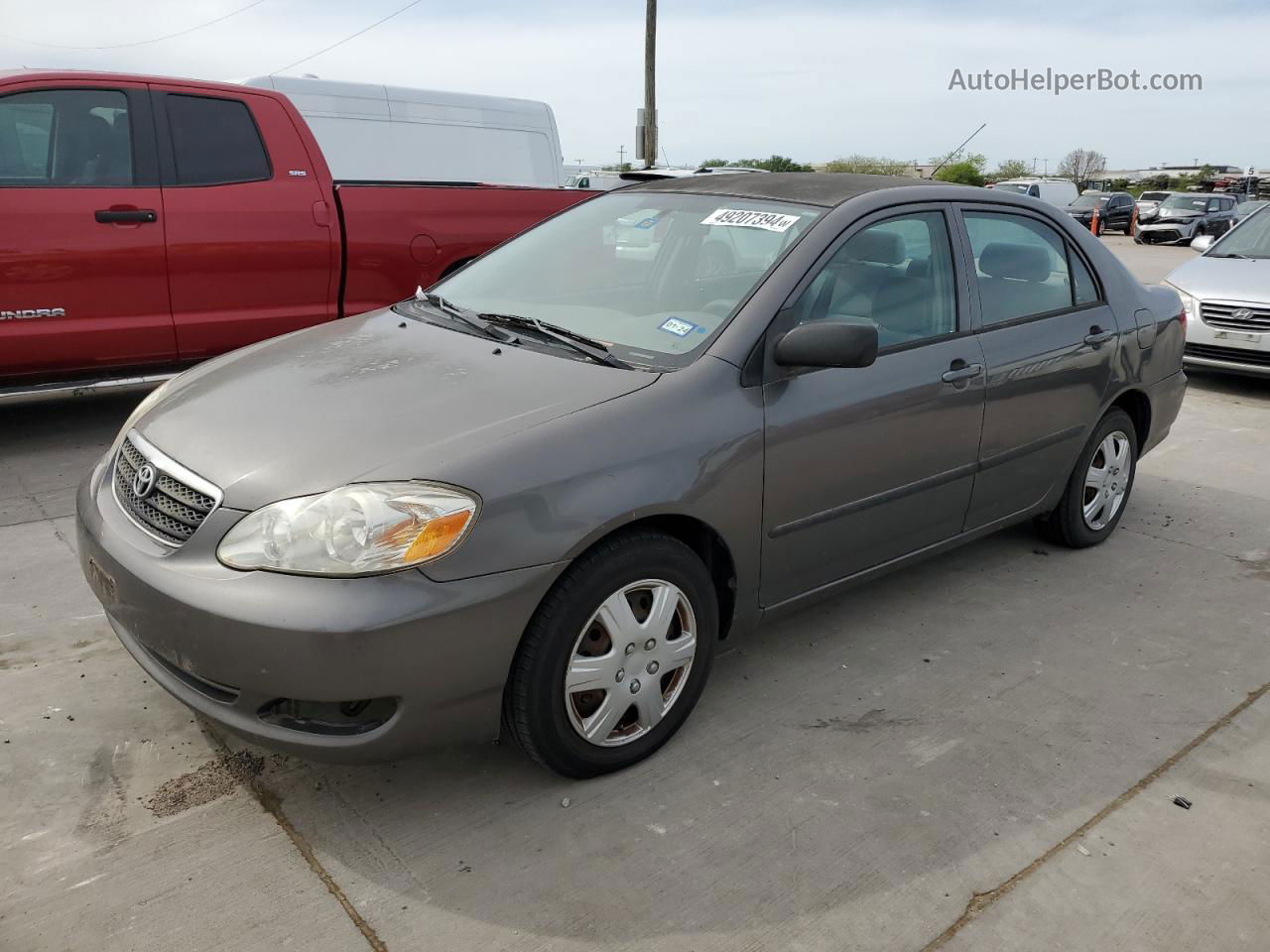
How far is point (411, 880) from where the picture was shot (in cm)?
244

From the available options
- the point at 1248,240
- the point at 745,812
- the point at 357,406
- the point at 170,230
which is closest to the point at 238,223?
the point at 170,230

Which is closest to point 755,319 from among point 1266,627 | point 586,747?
point 586,747

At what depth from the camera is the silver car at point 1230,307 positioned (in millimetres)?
7953

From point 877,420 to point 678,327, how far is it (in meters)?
0.72

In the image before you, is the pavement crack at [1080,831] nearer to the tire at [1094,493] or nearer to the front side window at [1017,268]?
the tire at [1094,493]

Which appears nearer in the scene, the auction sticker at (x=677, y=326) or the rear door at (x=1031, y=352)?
the auction sticker at (x=677, y=326)

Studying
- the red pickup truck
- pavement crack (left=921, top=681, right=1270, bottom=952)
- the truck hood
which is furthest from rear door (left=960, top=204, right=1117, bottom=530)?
the red pickup truck

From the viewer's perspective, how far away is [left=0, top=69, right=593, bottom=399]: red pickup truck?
5.36 metres

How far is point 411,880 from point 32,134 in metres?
4.74

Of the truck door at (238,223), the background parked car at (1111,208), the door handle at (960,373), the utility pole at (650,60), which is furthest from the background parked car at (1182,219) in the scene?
the door handle at (960,373)

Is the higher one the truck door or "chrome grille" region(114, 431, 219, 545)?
the truck door

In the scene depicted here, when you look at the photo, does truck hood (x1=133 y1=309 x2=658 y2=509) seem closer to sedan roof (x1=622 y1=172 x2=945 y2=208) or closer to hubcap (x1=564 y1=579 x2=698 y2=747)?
hubcap (x1=564 y1=579 x2=698 y2=747)

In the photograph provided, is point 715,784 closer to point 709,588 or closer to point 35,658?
point 709,588

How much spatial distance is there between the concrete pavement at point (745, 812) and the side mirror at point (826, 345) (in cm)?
108
